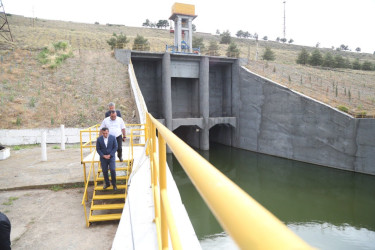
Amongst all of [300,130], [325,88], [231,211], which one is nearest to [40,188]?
[231,211]

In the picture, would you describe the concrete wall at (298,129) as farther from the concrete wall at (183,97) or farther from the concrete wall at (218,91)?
the concrete wall at (183,97)

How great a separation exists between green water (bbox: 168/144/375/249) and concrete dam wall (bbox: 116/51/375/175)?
1329 millimetres

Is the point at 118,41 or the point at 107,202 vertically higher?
the point at 118,41

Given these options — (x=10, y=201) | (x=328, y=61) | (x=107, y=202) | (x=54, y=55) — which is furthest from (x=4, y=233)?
(x=328, y=61)

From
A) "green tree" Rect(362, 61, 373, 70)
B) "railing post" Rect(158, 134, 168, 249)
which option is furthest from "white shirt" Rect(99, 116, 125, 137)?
"green tree" Rect(362, 61, 373, 70)

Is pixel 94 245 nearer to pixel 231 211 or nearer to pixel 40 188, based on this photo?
→ pixel 40 188

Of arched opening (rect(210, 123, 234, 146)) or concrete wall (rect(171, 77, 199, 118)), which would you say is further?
arched opening (rect(210, 123, 234, 146))

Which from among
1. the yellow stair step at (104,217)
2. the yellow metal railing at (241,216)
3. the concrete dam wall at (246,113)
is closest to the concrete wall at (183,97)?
the concrete dam wall at (246,113)

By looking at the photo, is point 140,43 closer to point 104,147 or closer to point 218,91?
point 218,91

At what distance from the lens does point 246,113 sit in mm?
22656

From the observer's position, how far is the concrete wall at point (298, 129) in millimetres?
15094

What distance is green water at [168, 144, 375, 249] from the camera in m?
9.31

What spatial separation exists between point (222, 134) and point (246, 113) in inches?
176

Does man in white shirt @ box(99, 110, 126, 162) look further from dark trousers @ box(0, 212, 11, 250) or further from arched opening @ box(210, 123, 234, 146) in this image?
arched opening @ box(210, 123, 234, 146)
